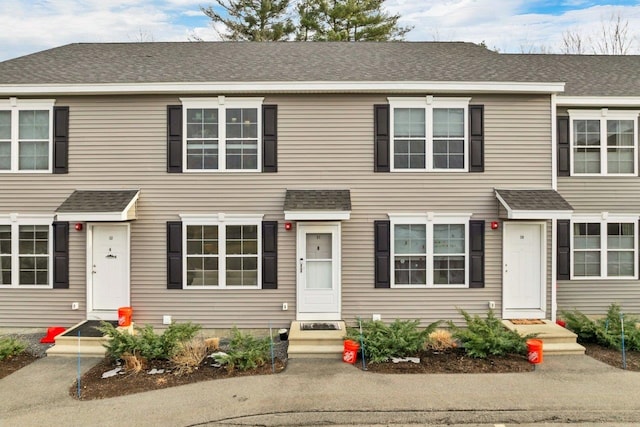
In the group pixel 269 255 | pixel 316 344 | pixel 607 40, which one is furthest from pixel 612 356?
pixel 607 40

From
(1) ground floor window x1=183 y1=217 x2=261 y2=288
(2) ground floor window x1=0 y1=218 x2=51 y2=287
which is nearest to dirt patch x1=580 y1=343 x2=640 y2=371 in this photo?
(1) ground floor window x1=183 y1=217 x2=261 y2=288

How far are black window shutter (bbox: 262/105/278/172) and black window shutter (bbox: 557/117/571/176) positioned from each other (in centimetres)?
634

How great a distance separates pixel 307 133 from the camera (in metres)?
8.56

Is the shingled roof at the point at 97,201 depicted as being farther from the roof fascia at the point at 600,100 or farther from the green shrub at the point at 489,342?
the roof fascia at the point at 600,100

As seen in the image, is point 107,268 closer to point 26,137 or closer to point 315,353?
point 26,137

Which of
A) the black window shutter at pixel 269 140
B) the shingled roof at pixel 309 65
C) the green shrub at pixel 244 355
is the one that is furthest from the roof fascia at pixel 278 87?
the green shrub at pixel 244 355

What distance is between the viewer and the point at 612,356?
692cm

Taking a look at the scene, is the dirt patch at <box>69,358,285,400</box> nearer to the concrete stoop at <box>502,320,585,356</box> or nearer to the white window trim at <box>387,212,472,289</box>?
the white window trim at <box>387,212,472,289</box>

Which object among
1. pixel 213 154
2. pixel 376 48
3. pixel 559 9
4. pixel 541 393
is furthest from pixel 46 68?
pixel 559 9

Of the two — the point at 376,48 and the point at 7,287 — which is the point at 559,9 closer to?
the point at 376,48

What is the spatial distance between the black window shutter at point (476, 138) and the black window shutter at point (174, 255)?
20.5 feet

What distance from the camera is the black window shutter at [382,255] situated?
27.9 feet

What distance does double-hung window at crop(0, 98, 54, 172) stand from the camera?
851 cm

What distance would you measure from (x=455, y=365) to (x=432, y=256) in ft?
8.36
